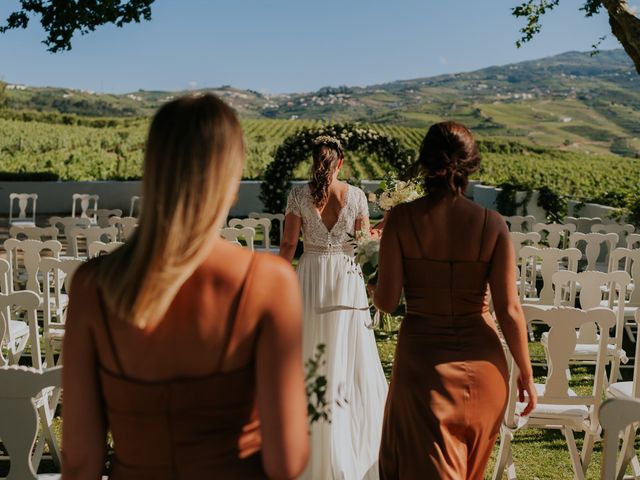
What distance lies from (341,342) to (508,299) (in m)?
1.96

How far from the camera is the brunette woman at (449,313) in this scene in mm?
2678

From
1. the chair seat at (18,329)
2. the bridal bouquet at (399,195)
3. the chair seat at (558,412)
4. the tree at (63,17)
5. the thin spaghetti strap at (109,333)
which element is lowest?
the chair seat at (18,329)

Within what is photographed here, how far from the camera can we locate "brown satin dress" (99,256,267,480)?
1.43 metres

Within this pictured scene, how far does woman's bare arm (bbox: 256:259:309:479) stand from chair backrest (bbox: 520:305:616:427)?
223 centimetres

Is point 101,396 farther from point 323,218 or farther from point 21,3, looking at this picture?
point 21,3

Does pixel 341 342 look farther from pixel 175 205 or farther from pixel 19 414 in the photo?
pixel 175 205

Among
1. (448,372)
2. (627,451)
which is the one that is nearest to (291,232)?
(448,372)

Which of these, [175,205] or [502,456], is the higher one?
[175,205]

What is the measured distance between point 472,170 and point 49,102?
136 meters

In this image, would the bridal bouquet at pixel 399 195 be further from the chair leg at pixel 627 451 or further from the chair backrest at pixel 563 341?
the chair leg at pixel 627 451

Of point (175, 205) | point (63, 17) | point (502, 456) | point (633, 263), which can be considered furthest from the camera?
point (63, 17)

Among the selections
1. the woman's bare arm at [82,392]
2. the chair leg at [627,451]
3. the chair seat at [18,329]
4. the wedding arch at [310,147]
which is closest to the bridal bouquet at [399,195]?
the chair leg at [627,451]

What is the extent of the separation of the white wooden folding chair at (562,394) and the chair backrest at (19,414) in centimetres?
239

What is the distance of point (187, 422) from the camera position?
1.45 metres
